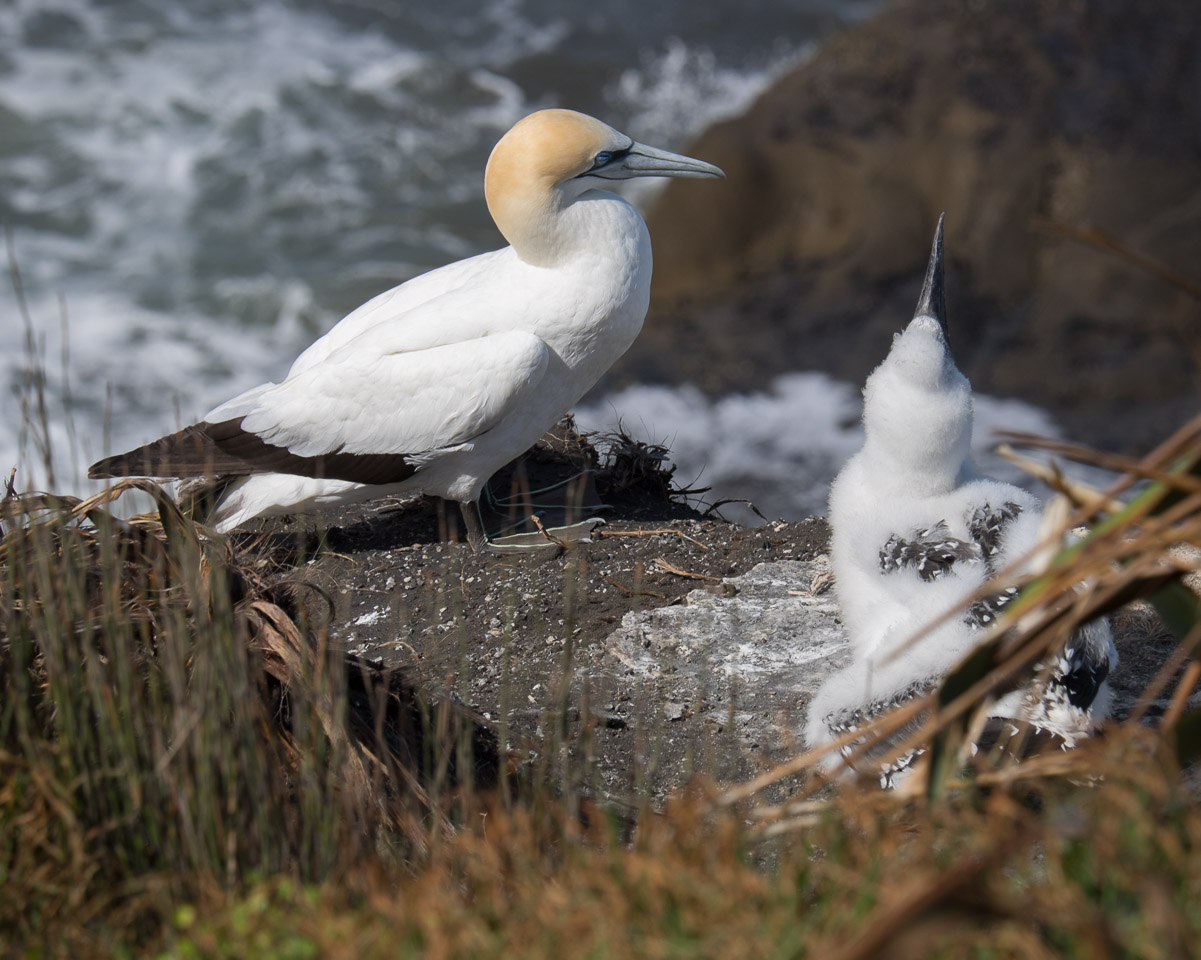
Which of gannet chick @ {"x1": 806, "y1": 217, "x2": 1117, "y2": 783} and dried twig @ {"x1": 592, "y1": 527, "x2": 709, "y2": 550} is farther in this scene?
dried twig @ {"x1": 592, "y1": 527, "x2": 709, "y2": 550}

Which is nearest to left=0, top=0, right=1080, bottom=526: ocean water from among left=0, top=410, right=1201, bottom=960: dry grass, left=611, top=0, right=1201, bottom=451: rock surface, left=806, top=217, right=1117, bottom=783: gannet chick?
left=611, top=0, right=1201, bottom=451: rock surface

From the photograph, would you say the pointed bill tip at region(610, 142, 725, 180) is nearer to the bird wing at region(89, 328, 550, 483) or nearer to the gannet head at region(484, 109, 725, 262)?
the gannet head at region(484, 109, 725, 262)

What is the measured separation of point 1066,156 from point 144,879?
387 inches

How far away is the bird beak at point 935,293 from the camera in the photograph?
11.8 feet

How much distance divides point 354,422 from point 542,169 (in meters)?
1.15

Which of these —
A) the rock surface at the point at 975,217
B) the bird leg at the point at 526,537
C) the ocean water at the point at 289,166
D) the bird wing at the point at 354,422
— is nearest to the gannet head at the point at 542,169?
the bird wing at the point at 354,422

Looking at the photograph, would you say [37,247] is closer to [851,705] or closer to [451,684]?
[451,684]

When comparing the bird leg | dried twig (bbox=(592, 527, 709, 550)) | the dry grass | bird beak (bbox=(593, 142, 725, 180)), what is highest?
bird beak (bbox=(593, 142, 725, 180))

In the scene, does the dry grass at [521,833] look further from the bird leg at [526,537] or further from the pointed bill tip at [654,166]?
the pointed bill tip at [654,166]

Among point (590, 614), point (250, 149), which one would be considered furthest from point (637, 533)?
point (250, 149)

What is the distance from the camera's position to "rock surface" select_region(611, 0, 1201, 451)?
9.43 metres

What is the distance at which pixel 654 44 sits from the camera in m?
17.5

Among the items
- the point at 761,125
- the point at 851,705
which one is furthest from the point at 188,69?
the point at 851,705

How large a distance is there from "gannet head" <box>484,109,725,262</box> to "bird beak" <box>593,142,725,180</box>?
0.05m
